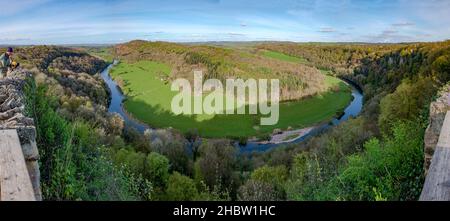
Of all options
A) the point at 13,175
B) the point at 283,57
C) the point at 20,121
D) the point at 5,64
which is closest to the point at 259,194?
the point at 5,64

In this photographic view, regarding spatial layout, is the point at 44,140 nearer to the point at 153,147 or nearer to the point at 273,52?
the point at 153,147

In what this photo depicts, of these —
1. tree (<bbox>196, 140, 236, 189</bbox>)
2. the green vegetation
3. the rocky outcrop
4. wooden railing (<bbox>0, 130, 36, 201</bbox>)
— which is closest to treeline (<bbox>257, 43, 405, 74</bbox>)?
tree (<bbox>196, 140, 236, 189</bbox>)

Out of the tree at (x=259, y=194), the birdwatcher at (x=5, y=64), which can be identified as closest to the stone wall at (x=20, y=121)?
the birdwatcher at (x=5, y=64)

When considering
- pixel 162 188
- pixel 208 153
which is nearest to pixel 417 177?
pixel 162 188

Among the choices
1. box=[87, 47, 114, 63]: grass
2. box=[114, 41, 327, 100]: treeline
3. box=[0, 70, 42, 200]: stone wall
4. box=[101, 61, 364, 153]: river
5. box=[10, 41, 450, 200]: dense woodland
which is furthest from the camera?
box=[114, 41, 327, 100]: treeline

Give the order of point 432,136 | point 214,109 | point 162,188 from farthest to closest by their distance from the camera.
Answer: point 214,109 → point 162,188 → point 432,136

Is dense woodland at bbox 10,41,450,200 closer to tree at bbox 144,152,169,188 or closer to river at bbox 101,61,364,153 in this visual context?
tree at bbox 144,152,169,188
